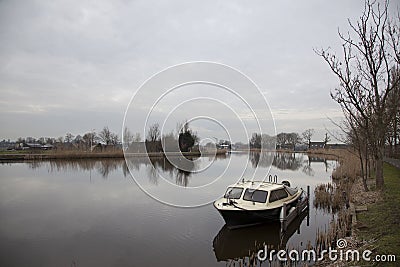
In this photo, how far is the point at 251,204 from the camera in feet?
34.5

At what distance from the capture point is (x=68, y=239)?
32.7 feet

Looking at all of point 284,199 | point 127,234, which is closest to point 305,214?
point 284,199

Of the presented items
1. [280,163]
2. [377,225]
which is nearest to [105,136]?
[280,163]

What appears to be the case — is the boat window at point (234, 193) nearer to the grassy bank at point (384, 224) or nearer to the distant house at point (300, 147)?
the grassy bank at point (384, 224)

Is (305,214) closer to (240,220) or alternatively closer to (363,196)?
(363,196)

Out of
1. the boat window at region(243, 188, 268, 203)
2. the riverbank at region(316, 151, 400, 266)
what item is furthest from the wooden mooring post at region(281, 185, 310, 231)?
the riverbank at region(316, 151, 400, 266)

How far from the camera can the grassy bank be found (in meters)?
6.54

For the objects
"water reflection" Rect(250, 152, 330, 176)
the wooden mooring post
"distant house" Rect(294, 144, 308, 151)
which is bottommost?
the wooden mooring post

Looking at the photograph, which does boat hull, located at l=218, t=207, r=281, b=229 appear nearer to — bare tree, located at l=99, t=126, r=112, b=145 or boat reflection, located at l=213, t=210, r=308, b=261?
boat reflection, located at l=213, t=210, r=308, b=261

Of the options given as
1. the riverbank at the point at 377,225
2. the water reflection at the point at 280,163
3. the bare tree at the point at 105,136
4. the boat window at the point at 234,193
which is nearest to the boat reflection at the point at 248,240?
the boat window at the point at 234,193

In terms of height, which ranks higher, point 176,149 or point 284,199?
point 176,149

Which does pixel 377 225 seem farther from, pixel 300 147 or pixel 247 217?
pixel 300 147

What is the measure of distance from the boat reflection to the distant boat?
11.7 inches

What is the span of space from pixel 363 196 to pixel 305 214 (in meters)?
2.84
